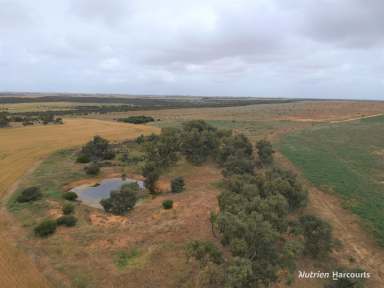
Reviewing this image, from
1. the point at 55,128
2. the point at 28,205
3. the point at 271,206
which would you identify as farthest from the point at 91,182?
the point at 55,128

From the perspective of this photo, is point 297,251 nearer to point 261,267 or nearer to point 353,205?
point 261,267

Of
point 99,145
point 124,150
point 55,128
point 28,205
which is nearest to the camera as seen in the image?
point 28,205

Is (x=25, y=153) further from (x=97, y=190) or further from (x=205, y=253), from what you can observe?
(x=205, y=253)

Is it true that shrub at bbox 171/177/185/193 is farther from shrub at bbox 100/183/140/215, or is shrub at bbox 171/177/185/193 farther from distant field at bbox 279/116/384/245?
distant field at bbox 279/116/384/245

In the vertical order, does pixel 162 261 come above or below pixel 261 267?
below

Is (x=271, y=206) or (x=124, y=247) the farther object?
(x=124, y=247)

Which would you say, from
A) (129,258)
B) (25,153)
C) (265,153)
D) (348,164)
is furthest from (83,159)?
(348,164)

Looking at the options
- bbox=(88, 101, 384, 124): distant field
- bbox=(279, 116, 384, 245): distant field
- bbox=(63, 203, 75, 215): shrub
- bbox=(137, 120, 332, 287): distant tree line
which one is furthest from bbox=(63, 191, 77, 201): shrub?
bbox=(88, 101, 384, 124): distant field

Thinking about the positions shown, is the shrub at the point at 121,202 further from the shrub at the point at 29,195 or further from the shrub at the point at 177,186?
the shrub at the point at 29,195

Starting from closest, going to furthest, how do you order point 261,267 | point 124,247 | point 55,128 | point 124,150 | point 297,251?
point 261,267 < point 297,251 < point 124,247 < point 124,150 < point 55,128
